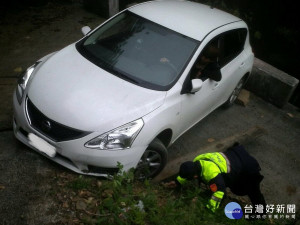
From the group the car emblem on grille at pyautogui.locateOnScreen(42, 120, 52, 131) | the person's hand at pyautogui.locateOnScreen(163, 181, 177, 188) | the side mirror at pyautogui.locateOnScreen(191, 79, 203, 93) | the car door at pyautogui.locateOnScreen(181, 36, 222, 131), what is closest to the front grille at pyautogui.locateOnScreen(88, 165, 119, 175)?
the car emblem on grille at pyautogui.locateOnScreen(42, 120, 52, 131)

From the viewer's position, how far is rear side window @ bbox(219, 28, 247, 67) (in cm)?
524

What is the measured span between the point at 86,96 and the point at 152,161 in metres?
1.24

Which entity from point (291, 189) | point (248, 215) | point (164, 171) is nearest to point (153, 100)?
point (164, 171)

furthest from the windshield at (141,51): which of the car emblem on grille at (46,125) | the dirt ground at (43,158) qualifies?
the dirt ground at (43,158)

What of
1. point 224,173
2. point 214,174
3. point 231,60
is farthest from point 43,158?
point 231,60

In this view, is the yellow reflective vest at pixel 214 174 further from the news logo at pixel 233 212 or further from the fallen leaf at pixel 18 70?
the fallen leaf at pixel 18 70

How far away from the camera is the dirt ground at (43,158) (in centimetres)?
357

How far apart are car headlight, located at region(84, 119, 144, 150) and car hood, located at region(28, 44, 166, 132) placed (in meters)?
0.07

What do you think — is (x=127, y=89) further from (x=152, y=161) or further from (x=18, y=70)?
(x=18, y=70)

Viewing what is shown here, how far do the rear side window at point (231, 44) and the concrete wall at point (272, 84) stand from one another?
1.60 meters

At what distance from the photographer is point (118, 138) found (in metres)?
3.64

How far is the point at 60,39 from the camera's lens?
7.59 meters

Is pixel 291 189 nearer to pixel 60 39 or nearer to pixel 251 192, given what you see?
pixel 251 192

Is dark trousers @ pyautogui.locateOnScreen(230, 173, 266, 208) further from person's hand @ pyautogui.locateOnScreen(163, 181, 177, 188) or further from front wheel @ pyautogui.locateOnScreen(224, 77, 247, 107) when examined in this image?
front wheel @ pyautogui.locateOnScreen(224, 77, 247, 107)
